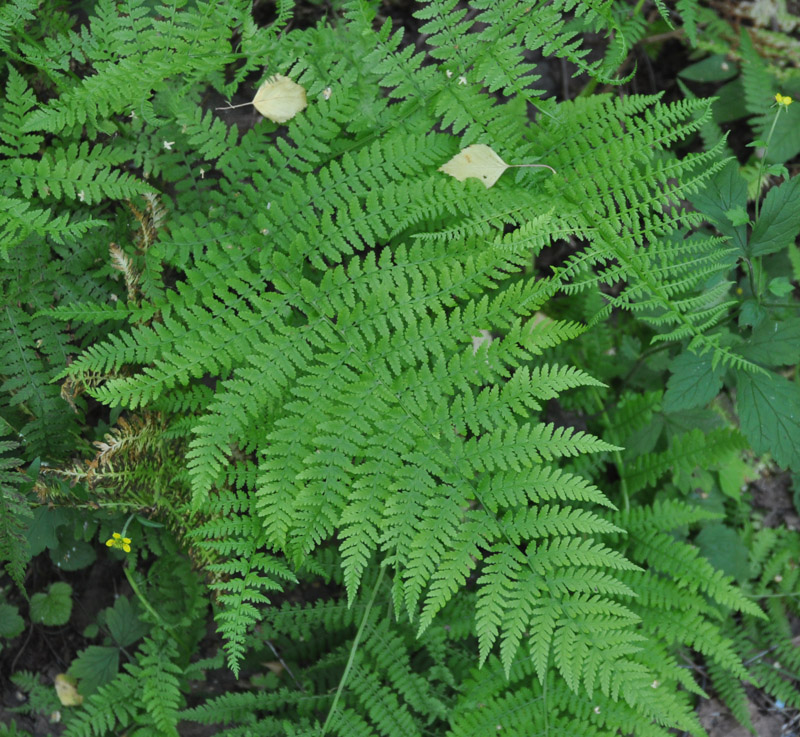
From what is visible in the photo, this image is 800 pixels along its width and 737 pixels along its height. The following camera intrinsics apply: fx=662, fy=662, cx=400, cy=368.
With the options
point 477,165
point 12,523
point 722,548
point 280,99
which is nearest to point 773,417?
point 722,548

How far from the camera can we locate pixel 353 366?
9.05 ft

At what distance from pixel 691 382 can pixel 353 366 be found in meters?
1.48

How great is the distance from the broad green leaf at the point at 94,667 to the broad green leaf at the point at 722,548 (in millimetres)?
3194

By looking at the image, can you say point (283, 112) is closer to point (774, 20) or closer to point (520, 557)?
point (520, 557)

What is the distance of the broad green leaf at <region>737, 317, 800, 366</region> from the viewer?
2818mm

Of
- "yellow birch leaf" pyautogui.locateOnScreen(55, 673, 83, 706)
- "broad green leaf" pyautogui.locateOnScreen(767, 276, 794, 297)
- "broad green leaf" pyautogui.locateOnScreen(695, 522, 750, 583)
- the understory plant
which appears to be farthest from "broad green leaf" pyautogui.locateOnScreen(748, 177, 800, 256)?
"yellow birch leaf" pyautogui.locateOnScreen(55, 673, 83, 706)

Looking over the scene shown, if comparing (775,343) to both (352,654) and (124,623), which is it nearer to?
(352,654)

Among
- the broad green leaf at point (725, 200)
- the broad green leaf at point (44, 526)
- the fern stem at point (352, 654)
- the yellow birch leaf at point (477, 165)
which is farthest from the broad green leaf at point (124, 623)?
the broad green leaf at point (725, 200)

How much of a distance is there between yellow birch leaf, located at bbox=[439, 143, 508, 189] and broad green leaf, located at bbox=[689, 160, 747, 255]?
87 centimetres

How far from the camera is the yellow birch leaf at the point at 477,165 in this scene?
2875mm

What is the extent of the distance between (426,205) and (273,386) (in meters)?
1.00

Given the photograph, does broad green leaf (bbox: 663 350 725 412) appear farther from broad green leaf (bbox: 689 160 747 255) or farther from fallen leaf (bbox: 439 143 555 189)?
fallen leaf (bbox: 439 143 555 189)

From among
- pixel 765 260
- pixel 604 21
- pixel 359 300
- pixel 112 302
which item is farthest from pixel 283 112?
pixel 765 260

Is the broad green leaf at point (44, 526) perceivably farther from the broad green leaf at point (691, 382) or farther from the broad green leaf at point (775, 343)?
the broad green leaf at point (775, 343)
